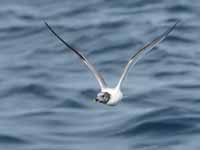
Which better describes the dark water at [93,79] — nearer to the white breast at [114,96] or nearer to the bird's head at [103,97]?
the white breast at [114,96]

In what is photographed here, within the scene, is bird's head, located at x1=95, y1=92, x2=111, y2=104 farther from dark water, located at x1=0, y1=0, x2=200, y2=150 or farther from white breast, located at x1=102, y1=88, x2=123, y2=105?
dark water, located at x1=0, y1=0, x2=200, y2=150

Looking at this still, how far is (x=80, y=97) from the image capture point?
31.7 m

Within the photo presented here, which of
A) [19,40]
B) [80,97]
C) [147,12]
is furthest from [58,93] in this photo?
[147,12]

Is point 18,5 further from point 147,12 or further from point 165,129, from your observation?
point 165,129

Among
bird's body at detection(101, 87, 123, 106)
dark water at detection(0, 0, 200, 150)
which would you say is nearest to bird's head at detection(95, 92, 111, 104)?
bird's body at detection(101, 87, 123, 106)

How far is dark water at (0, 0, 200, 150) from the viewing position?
29.5m

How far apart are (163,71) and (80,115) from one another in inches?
153

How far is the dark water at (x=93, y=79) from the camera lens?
29.5 meters

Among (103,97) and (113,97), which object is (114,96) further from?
(103,97)

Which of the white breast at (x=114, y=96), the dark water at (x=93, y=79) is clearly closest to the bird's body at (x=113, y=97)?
the white breast at (x=114, y=96)

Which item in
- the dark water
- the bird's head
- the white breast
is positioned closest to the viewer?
the bird's head

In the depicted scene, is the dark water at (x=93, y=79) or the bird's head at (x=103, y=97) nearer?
the bird's head at (x=103, y=97)

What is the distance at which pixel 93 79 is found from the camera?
3306cm

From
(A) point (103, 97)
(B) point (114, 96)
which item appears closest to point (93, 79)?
(B) point (114, 96)
